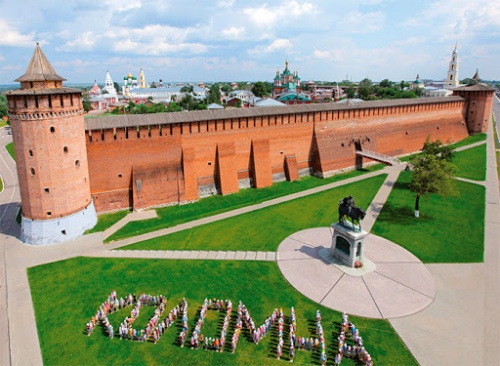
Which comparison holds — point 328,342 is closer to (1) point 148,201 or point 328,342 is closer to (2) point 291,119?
(1) point 148,201

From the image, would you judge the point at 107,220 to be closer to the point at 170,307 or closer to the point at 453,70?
the point at 170,307

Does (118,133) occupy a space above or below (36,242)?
above

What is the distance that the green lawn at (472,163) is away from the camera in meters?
28.0

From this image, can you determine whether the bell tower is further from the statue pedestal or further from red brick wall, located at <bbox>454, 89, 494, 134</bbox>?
the statue pedestal

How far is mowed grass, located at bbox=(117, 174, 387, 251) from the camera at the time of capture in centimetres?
1731

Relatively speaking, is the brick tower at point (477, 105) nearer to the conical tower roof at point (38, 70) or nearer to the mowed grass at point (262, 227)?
the mowed grass at point (262, 227)

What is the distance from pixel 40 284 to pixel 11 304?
129 cm

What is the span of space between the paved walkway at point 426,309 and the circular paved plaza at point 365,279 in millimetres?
523

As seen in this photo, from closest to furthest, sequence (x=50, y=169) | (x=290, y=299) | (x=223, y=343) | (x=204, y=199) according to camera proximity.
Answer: (x=223, y=343) < (x=290, y=299) < (x=50, y=169) < (x=204, y=199)

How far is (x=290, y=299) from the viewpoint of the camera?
13172 mm

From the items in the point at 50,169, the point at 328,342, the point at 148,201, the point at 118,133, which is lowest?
the point at 328,342

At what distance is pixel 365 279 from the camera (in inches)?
562

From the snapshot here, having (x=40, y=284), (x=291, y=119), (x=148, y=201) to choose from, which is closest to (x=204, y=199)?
(x=148, y=201)

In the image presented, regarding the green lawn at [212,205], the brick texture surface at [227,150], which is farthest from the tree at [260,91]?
the green lawn at [212,205]
